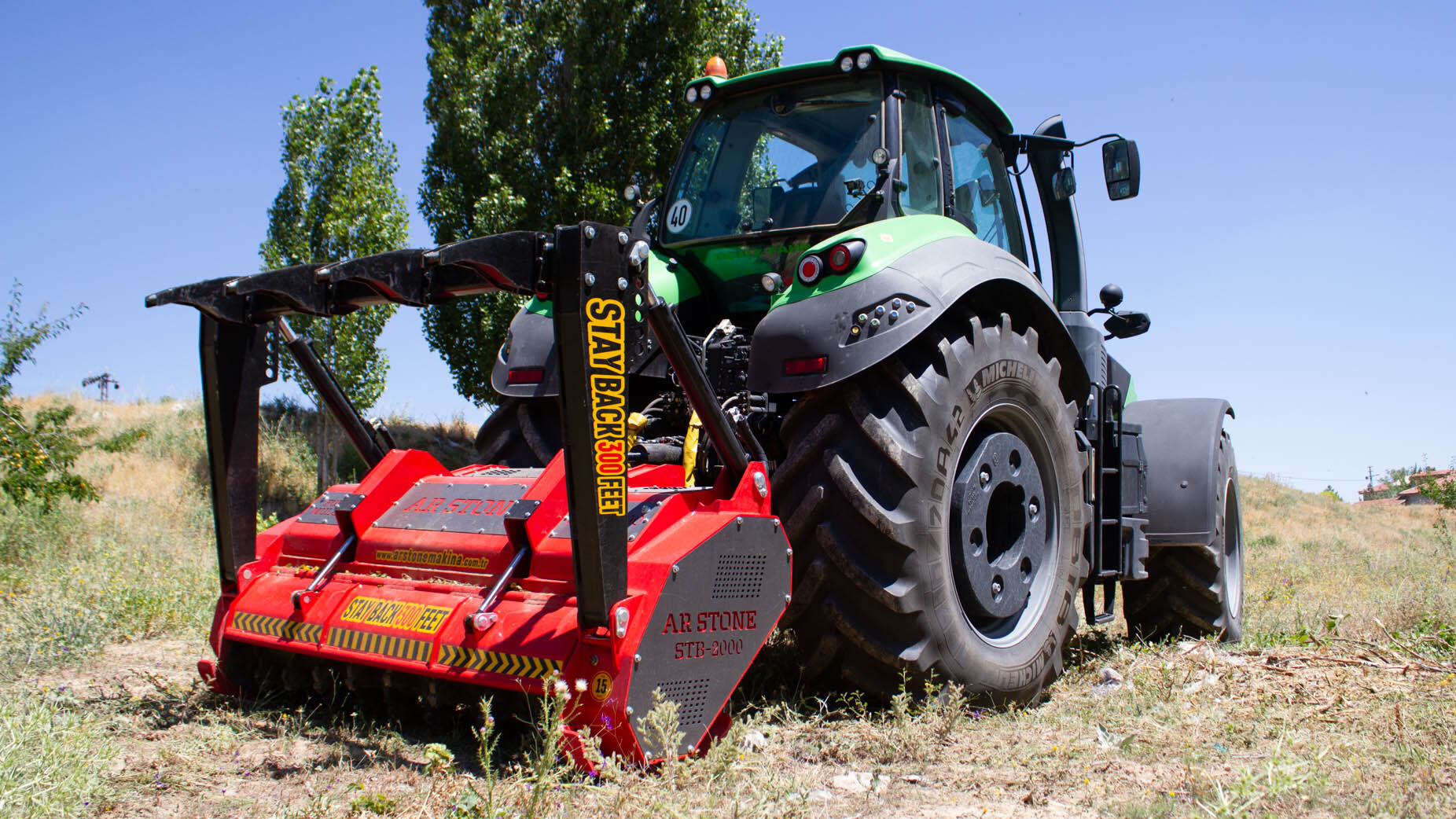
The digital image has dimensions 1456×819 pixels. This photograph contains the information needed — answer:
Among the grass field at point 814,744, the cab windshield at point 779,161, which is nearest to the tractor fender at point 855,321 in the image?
the cab windshield at point 779,161

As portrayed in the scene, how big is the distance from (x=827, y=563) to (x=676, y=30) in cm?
1456

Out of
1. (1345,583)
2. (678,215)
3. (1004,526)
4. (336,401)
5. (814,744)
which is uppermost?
(678,215)

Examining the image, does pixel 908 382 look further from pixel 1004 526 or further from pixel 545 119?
pixel 545 119

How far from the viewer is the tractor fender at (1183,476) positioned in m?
5.58

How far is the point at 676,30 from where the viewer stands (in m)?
16.2

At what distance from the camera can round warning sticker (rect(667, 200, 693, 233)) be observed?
471cm

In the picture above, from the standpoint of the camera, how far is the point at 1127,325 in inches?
231

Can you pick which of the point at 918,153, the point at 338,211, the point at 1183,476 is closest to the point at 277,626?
the point at 918,153

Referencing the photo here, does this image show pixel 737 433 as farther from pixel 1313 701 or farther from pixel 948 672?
pixel 1313 701

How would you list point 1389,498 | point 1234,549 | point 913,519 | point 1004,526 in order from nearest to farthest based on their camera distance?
point 913,519 → point 1004,526 → point 1234,549 → point 1389,498

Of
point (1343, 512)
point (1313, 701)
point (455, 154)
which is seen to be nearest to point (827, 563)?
point (1313, 701)

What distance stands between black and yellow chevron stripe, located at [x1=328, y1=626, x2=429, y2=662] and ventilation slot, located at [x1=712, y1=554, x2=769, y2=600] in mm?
900

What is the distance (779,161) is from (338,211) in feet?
35.0

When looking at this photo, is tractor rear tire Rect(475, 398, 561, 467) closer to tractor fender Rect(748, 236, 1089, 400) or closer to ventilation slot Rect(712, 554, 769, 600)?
tractor fender Rect(748, 236, 1089, 400)
